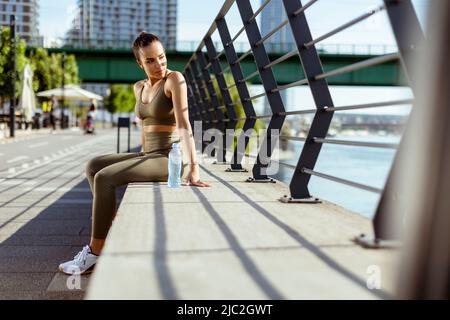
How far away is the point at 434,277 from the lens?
1724 millimetres

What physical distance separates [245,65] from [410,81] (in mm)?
39459

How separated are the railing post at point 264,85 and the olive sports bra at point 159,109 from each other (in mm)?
910

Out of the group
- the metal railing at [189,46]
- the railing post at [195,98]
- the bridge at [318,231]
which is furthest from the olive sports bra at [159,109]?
the metal railing at [189,46]

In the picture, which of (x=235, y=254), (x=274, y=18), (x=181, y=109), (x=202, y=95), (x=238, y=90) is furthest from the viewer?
(x=202, y=95)

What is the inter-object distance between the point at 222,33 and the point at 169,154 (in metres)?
2.58

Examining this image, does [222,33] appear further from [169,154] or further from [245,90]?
[169,154]

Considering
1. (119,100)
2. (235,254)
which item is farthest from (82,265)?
(119,100)

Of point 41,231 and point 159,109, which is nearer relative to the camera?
point 159,109

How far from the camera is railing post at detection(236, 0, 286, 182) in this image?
4852 millimetres

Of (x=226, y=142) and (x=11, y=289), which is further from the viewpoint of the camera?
(x=226, y=142)

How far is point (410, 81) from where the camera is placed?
2180 mm

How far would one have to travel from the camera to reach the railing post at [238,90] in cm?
607

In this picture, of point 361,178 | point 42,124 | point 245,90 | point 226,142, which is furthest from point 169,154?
point 361,178

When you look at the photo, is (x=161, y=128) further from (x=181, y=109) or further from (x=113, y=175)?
(x=113, y=175)
